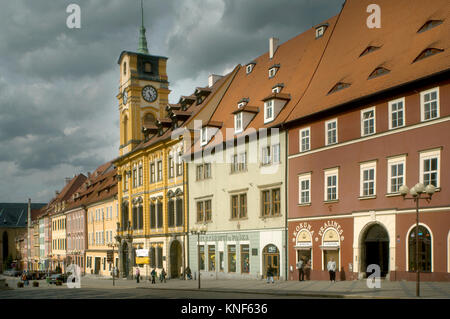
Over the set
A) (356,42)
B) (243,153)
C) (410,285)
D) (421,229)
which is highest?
(356,42)

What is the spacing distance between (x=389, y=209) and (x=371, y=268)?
13.9 feet

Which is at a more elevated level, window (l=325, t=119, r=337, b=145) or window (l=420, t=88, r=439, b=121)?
window (l=420, t=88, r=439, b=121)

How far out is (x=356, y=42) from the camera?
41344mm

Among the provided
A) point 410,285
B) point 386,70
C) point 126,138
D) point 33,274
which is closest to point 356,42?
point 386,70

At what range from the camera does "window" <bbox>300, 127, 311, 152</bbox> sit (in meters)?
40.8

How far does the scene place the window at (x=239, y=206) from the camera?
157ft

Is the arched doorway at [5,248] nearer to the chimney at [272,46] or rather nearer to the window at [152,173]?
the window at [152,173]

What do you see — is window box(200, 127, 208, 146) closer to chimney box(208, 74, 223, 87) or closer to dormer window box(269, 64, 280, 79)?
dormer window box(269, 64, 280, 79)

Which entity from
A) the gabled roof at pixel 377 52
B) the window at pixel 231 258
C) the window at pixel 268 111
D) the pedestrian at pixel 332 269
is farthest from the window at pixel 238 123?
the pedestrian at pixel 332 269

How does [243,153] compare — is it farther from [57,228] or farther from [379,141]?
[57,228]

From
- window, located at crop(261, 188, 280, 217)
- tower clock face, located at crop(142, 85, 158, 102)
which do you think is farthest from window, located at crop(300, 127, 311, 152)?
tower clock face, located at crop(142, 85, 158, 102)

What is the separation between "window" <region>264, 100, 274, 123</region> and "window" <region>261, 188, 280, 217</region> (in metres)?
5.25

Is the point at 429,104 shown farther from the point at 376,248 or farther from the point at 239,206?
the point at 239,206

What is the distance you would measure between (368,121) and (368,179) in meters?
3.46
